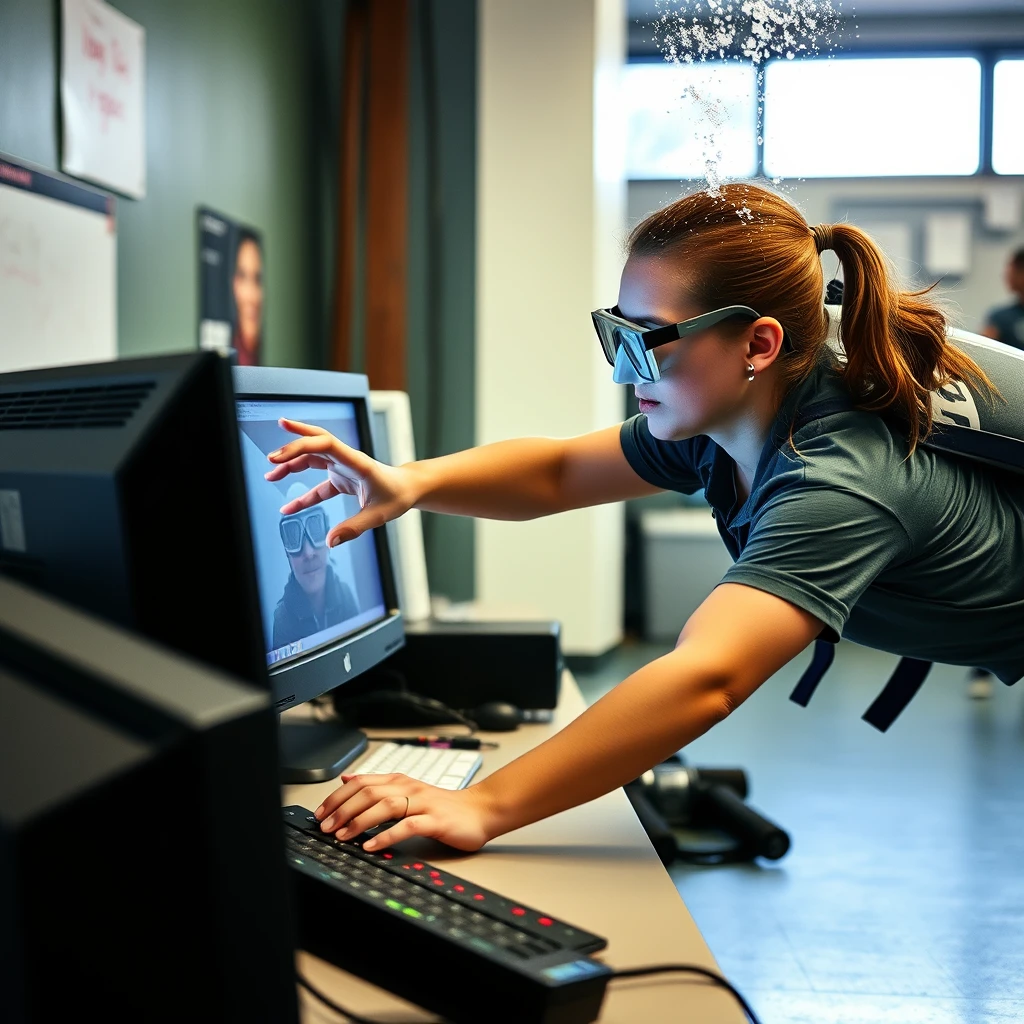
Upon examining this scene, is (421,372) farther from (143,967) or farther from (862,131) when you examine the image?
(143,967)

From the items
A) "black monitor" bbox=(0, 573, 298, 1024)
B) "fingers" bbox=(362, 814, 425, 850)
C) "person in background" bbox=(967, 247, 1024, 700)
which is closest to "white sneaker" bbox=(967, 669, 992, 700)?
"person in background" bbox=(967, 247, 1024, 700)

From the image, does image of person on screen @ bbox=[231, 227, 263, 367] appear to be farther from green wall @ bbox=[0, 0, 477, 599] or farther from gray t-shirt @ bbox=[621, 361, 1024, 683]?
gray t-shirt @ bbox=[621, 361, 1024, 683]

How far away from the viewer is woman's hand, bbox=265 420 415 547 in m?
1.11

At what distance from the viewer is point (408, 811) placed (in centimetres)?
92

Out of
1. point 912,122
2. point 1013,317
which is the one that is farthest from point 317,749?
point 912,122

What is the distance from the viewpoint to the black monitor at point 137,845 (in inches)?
16.3

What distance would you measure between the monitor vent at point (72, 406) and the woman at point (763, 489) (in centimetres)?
33

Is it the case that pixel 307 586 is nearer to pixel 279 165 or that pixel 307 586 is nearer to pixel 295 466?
pixel 295 466

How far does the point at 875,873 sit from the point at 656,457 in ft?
4.76

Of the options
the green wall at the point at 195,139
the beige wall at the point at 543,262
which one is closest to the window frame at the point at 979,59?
the beige wall at the point at 543,262

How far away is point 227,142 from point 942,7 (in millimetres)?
3996

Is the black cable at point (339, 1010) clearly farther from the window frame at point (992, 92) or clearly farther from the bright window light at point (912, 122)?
the window frame at point (992, 92)

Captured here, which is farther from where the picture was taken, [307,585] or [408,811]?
[307,585]

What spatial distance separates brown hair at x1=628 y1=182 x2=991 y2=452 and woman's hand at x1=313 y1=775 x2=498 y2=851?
0.58m
